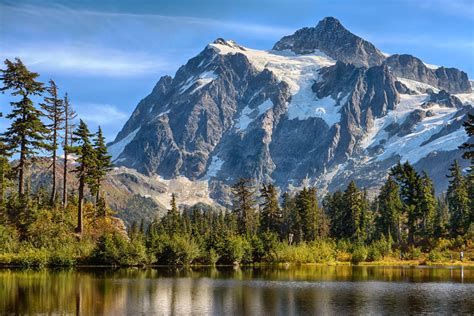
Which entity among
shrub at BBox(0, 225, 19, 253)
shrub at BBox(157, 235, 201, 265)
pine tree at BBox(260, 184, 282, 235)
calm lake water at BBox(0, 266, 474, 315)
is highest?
pine tree at BBox(260, 184, 282, 235)

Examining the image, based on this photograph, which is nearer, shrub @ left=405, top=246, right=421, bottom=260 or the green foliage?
shrub @ left=405, top=246, right=421, bottom=260

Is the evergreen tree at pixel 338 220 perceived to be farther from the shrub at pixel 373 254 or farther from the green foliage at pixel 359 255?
the green foliage at pixel 359 255

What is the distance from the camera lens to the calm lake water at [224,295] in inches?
1750

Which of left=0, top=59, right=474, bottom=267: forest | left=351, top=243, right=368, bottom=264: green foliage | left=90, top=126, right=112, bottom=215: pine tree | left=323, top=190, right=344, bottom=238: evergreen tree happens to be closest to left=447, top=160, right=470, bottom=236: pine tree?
left=0, top=59, right=474, bottom=267: forest

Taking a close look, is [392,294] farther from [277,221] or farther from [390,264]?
[277,221]

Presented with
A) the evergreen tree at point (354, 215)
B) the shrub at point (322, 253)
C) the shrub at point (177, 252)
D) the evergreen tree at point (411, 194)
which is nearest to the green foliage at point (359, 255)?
the shrub at point (322, 253)

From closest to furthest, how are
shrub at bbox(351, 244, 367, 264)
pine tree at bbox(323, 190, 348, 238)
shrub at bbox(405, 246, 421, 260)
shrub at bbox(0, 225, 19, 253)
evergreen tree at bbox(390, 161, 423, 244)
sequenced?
shrub at bbox(0, 225, 19, 253)
shrub at bbox(405, 246, 421, 260)
shrub at bbox(351, 244, 367, 264)
evergreen tree at bbox(390, 161, 423, 244)
pine tree at bbox(323, 190, 348, 238)

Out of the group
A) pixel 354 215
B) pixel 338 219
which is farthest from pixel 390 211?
pixel 338 219

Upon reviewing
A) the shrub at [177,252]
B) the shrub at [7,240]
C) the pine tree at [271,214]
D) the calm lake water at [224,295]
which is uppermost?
the pine tree at [271,214]

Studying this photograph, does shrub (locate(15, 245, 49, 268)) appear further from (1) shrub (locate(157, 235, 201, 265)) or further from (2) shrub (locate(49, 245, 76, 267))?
(1) shrub (locate(157, 235, 201, 265))

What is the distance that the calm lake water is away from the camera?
146 feet

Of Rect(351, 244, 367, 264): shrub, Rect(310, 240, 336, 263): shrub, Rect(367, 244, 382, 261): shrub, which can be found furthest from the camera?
Rect(367, 244, 382, 261): shrub

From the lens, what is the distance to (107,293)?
5238 cm

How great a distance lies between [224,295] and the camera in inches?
2098
